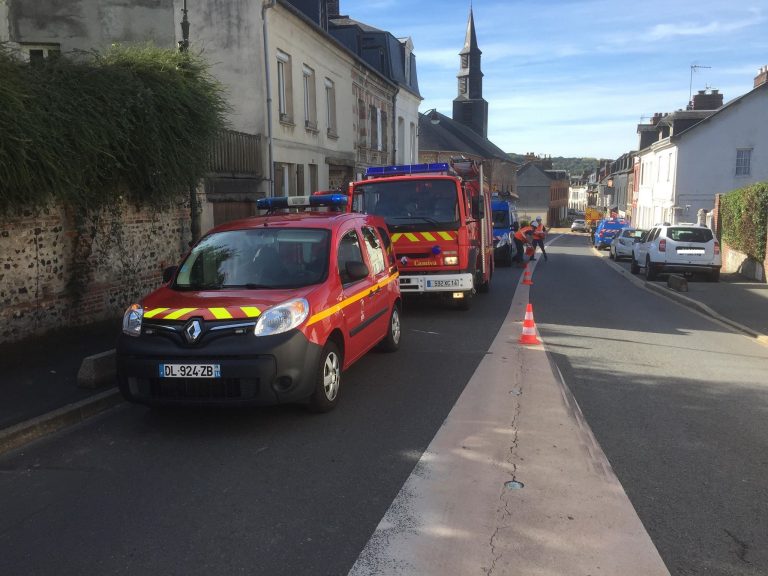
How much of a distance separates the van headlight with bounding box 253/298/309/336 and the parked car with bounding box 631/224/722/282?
51.6 feet

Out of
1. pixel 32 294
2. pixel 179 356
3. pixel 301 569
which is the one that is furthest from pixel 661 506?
pixel 32 294

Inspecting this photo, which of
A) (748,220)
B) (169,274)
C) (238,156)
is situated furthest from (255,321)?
(748,220)

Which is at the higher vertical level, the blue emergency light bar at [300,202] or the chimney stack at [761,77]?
the chimney stack at [761,77]

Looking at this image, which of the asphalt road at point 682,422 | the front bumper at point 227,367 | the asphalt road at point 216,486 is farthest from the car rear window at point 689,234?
the front bumper at point 227,367

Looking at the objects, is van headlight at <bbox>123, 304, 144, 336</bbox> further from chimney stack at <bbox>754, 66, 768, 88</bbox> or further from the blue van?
chimney stack at <bbox>754, 66, 768, 88</bbox>

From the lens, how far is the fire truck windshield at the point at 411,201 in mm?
11352

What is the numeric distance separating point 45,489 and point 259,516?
5.30 ft

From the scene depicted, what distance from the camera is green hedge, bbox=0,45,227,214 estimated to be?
6.97 metres

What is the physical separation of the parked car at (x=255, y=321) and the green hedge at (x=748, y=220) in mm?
15248

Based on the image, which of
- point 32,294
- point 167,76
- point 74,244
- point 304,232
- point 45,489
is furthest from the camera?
point 167,76

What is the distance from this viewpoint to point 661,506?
391 cm

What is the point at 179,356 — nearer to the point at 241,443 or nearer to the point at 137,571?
the point at 241,443

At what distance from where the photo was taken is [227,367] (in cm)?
507

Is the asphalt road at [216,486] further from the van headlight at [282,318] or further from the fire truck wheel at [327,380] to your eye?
the van headlight at [282,318]
